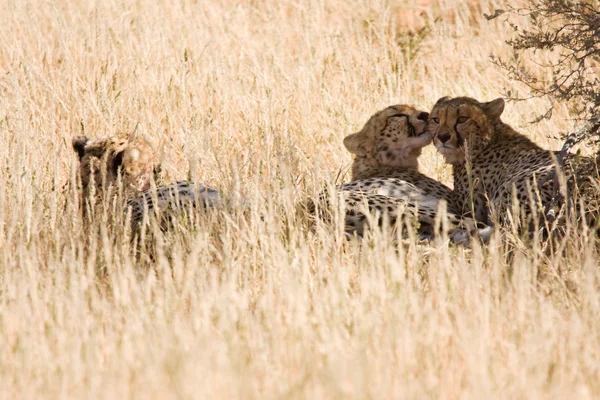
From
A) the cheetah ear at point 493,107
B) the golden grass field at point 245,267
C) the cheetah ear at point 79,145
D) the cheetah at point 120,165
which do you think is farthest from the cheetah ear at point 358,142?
the cheetah ear at point 79,145

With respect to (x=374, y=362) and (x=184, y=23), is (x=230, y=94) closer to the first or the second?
(x=184, y=23)

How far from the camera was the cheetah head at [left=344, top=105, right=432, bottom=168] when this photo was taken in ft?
16.9

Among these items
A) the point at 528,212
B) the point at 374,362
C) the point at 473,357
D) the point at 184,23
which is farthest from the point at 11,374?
the point at 184,23

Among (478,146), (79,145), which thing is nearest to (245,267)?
(79,145)

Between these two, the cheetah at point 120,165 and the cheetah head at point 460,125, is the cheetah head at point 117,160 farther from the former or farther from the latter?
the cheetah head at point 460,125

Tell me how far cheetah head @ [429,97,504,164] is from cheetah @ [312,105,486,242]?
20 cm

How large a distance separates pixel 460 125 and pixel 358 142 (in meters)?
0.70

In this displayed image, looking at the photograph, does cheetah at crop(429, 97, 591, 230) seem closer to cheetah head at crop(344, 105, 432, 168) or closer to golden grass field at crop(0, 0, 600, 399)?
cheetah head at crop(344, 105, 432, 168)

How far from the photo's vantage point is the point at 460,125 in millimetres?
4895

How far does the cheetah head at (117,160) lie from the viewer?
4.54 metres

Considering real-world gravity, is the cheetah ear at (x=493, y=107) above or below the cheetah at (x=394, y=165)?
above

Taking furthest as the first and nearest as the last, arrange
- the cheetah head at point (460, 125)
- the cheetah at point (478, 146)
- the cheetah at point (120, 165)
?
1. the cheetah head at point (460, 125)
2. the cheetah at point (478, 146)
3. the cheetah at point (120, 165)

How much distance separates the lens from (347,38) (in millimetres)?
7047

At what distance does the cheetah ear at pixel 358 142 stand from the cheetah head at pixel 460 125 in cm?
53
